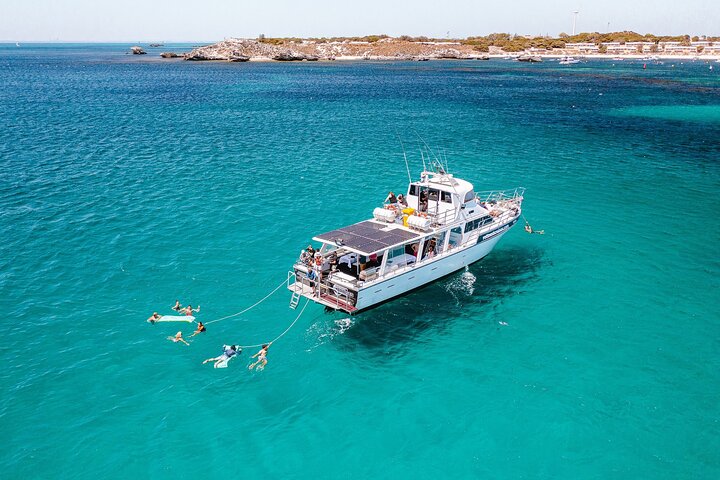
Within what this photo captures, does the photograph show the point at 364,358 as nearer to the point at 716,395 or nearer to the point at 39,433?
the point at 39,433

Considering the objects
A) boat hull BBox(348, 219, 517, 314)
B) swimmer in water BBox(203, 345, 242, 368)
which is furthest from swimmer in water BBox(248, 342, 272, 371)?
boat hull BBox(348, 219, 517, 314)

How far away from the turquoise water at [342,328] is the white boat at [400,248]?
5.87 ft

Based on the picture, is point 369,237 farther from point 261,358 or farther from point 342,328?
point 261,358

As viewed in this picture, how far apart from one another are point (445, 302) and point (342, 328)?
6.92 meters

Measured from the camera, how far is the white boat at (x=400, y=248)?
89.1 feet

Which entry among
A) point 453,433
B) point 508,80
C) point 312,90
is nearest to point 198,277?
point 453,433

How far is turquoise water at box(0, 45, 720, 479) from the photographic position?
778 inches

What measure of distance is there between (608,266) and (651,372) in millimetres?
12164

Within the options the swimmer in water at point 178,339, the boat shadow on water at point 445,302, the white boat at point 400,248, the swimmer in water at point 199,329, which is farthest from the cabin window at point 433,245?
the swimmer in water at point 178,339

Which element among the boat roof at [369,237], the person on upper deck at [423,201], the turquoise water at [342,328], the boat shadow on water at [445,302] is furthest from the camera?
the person on upper deck at [423,201]

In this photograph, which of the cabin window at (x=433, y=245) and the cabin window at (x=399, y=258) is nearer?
the cabin window at (x=399, y=258)

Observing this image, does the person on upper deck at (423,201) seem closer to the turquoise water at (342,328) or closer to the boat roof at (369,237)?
the boat roof at (369,237)

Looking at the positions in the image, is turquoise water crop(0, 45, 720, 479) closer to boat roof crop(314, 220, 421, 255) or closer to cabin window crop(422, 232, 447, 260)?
→ cabin window crop(422, 232, 447, 260)

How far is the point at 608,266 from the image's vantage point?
3466 centimetres
